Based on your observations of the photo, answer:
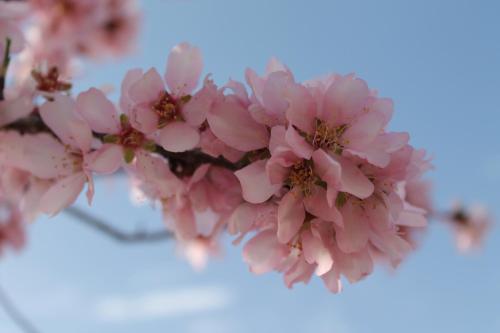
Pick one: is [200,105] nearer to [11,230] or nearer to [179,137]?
[179,137]

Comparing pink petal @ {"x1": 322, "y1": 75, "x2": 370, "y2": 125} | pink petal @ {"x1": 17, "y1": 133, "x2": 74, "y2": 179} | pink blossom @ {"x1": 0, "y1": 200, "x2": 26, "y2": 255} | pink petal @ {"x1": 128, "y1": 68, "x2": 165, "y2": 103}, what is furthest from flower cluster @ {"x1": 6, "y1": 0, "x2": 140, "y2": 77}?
pink petal @ {"x1": 322, "y1": 75, "x2": 370, "y2": 125}

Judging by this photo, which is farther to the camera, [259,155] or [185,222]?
[185,222]

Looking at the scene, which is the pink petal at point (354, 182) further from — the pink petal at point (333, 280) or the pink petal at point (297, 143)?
the pink petal at point (333, 280)

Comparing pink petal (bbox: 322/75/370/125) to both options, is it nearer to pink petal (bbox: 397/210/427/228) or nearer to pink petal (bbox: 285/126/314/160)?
pink petal (bbox: 285/126/314/160)

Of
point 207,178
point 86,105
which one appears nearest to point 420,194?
point 207,178

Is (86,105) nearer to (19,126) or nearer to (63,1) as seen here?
(19,126)

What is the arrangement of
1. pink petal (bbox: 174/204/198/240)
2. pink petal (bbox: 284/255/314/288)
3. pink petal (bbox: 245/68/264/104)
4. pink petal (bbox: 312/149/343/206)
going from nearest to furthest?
pink petal (bbox: 312/149/343/206), pink petal (bbox: 245/68/264/104), pink petal (bbox: 284/255/314/288), pink petal (bbox: 174/204/198/240)

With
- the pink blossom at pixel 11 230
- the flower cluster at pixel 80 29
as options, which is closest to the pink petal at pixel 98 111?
the flower cluster at pixel 80 29

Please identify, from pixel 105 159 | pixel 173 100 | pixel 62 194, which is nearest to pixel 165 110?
pixel 173 100
